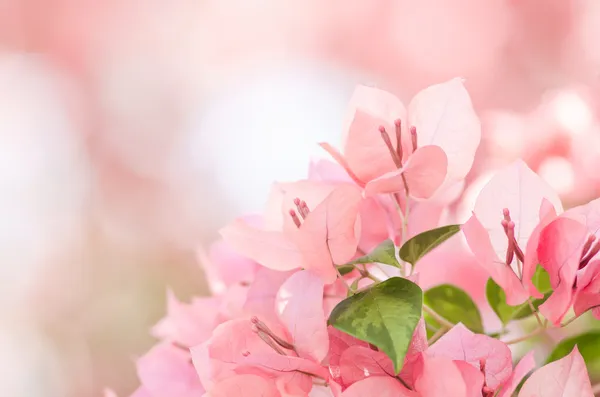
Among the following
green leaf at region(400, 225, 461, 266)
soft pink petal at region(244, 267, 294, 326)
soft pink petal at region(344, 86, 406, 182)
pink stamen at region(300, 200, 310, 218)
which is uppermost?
soft pink petal at region(344, 86, 406, 182)

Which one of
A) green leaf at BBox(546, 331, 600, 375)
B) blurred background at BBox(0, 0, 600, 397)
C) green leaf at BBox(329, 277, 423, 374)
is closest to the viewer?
green leaf at BBox(329, 277, 423, 374)

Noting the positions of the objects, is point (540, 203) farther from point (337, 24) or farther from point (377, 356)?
point (337, 24)

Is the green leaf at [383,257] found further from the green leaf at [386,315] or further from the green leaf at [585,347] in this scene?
the green leaf at [585,347]

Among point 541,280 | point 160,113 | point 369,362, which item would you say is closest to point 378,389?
point 369,362

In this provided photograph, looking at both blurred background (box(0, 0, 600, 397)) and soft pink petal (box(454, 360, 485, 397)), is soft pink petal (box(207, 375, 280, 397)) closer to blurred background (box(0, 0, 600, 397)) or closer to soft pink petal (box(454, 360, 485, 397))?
soft pink petal (box(454, 360, 485, 397))

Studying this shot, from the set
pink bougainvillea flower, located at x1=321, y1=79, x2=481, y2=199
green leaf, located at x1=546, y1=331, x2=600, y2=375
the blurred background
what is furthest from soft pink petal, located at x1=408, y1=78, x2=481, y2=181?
the blurred background

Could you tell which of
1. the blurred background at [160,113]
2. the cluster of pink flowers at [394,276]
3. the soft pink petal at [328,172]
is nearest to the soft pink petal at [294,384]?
the cluster of pink flowers at [394,276]

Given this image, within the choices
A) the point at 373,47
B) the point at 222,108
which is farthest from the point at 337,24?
the point at 222,108

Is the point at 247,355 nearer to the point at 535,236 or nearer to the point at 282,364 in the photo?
the point at 282,364
